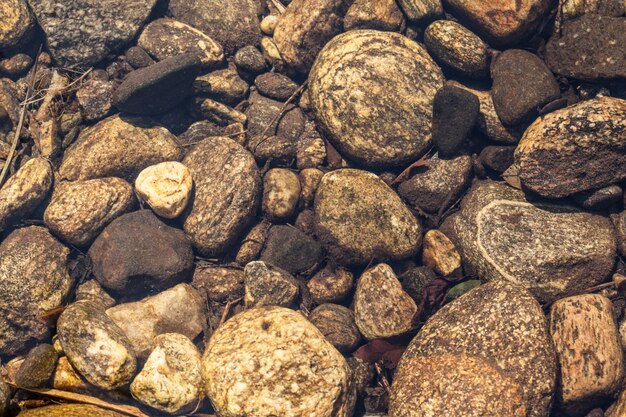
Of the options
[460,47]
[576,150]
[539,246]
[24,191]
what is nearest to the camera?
[576,150]

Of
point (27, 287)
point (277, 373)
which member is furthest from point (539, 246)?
point (27, 287)

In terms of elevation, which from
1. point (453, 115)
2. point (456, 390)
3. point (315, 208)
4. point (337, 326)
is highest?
point (453, 115)

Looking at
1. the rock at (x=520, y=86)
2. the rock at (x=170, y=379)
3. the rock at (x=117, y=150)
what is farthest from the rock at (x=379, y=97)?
the rock at (x=170, y=379)

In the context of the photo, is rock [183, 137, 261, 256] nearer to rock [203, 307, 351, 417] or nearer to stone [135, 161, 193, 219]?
stone [135, 161, 193, 219]

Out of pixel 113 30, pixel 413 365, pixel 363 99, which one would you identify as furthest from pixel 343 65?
pixel 413 365

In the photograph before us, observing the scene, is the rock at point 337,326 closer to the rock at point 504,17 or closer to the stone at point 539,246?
the stone at point 539,246

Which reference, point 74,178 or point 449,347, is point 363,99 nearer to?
point 449,347

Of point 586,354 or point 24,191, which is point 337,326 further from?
point 24,191
